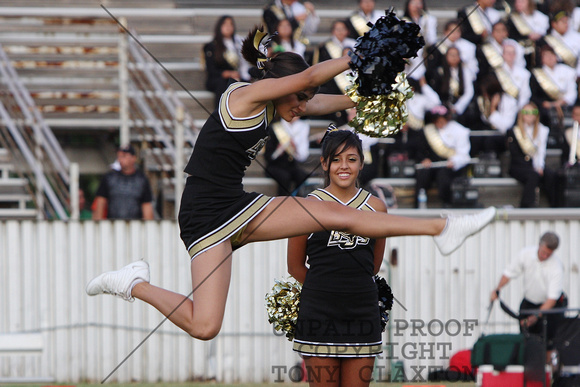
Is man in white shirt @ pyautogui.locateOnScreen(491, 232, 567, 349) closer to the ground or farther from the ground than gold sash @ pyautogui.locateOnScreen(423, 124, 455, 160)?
closer to the ground

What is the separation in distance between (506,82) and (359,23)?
65.0 inches

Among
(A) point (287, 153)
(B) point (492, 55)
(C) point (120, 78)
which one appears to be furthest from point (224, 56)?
(B) point (492, 55)

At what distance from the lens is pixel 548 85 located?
9.64m

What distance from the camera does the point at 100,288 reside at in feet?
13.8

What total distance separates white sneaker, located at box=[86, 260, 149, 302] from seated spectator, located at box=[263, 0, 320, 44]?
5.66m

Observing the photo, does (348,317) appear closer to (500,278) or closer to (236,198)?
(236,198)

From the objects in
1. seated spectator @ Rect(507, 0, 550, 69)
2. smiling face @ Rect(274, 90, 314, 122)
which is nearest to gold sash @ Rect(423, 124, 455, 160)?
seated spectator @ Rect(507, 0, 550, 69)

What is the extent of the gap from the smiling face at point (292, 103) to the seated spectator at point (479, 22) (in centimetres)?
615

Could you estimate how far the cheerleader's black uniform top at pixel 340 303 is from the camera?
13.0ft

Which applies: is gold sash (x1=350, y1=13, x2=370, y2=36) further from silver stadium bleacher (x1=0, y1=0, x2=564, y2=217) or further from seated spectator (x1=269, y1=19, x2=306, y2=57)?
silver stadium bleacher (x1=0, y1=0, x2=564, y2=217)

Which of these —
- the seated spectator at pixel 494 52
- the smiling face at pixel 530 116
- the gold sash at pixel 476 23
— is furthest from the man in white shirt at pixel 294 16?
the smiling face at pixel 530 116

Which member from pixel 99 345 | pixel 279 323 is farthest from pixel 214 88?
pixel 279 323

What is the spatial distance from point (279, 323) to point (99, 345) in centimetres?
315

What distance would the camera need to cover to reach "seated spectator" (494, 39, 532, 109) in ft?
31.1
